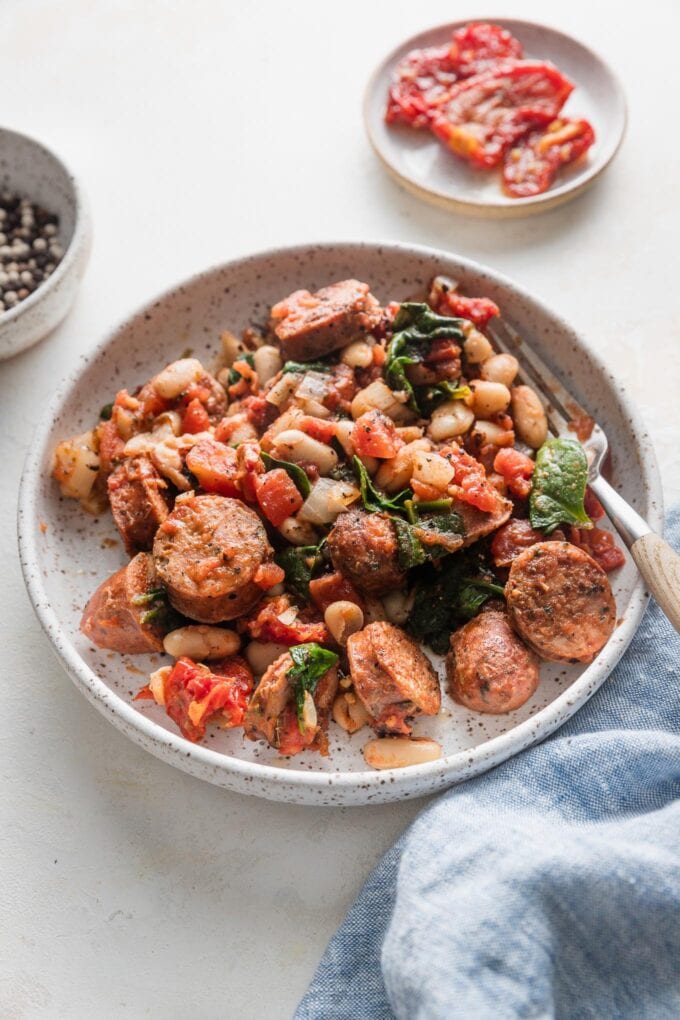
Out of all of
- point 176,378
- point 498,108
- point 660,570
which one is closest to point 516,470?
point 660,570

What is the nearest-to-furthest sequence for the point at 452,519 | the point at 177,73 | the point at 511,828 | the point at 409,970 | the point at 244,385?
the point at 409,970, the point at 511,828, the point at 452,519, the point at 244,385, the point at 177,73

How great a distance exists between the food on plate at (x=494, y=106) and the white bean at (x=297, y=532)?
259 cm

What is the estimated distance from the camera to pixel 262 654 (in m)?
3.88

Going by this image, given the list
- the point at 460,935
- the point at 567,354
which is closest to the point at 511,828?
the point at 460,935

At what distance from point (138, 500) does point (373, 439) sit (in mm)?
1009

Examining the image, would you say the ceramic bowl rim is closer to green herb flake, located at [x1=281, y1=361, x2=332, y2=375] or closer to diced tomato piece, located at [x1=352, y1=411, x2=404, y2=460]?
green herb flake, located at [x1=281, y1=361, x2=332, y2=375]

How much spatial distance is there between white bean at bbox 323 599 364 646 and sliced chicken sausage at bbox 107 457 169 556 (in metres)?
0.81

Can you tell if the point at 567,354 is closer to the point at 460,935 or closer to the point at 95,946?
the point at 460,935

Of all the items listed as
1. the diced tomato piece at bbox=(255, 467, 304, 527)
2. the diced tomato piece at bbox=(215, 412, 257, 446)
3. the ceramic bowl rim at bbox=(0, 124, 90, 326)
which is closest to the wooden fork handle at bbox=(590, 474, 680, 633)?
the diced tomato piece at bbox=(255, 467, 304, 527)

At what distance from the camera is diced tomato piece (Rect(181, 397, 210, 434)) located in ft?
14.4

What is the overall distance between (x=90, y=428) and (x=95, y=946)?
223cm

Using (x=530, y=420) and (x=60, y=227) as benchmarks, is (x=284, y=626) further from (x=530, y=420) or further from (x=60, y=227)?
(x=60, y=227)

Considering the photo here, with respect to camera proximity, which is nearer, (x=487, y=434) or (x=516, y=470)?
(x=516, y=470)

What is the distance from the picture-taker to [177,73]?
6.46 meters
